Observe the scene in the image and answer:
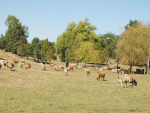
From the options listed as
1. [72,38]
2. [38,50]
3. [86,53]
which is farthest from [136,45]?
[38,50]

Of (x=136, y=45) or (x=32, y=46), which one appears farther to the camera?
(x=32, y=46)

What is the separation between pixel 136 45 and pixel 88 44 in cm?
1976

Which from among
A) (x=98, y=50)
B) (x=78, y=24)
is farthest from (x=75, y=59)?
(x=78, y=24)

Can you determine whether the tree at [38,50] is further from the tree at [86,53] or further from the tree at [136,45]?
the tree at [136,45]

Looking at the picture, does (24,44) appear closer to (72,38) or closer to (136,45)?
(72,38)

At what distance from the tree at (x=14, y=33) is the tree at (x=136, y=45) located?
2097 inches

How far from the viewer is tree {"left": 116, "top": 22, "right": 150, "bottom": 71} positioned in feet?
134

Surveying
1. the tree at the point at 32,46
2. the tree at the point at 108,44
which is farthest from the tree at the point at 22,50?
the tree at the point at 108,44

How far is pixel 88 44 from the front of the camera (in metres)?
58.6

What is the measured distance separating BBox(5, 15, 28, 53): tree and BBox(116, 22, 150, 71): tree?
5327 centimetres

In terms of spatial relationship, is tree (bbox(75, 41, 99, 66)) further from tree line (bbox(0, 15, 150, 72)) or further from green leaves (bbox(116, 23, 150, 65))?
green leaves (bbox(116, 23, 150, 65))

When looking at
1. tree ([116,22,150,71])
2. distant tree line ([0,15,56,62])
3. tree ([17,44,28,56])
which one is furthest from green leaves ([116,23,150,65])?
tree ([17,44,28,56])

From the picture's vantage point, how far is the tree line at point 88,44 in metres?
41.6

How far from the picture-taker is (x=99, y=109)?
1205cm
